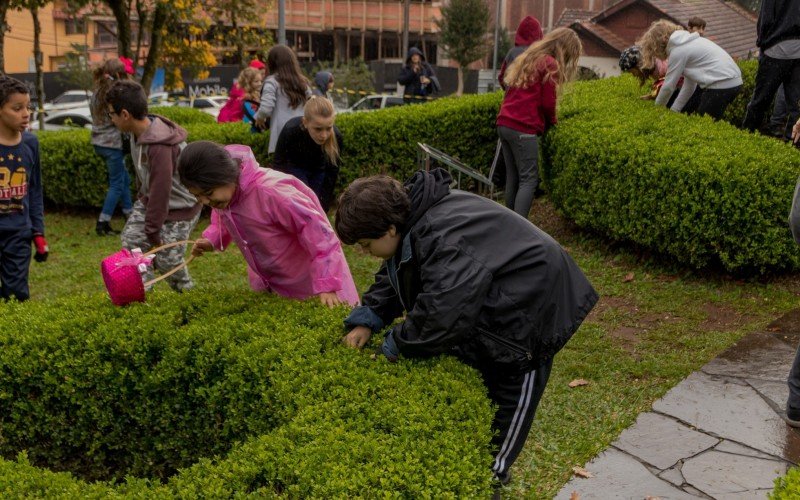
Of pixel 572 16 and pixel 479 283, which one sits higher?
pixel 572 16

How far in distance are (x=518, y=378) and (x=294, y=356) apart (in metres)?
0.91

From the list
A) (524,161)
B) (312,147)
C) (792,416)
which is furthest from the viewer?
(524,161)

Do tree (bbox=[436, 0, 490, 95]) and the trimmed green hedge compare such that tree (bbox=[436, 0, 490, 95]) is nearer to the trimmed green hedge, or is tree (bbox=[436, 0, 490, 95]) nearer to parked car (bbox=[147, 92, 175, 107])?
parked car (bbox=[147, 92, 175, 107])

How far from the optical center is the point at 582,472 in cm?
379

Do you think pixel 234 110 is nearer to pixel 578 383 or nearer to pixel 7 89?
pixel 7 89

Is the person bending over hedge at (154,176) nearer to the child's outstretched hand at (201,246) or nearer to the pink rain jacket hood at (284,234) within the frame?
the child's outstretched hand at (201,246)

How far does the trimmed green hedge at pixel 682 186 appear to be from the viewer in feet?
19.5

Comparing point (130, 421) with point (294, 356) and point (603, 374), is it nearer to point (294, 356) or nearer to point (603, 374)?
point (294, 356)

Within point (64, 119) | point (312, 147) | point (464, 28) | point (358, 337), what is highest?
point (464, 28)

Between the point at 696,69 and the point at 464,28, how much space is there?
33.1 meters

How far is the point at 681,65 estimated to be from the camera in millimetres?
7547

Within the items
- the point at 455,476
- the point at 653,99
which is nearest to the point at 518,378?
the point at 455,476

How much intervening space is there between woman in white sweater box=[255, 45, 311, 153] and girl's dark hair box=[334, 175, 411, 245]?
4696 millimetres

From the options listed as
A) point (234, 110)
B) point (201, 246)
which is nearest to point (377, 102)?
point (234, 110)
